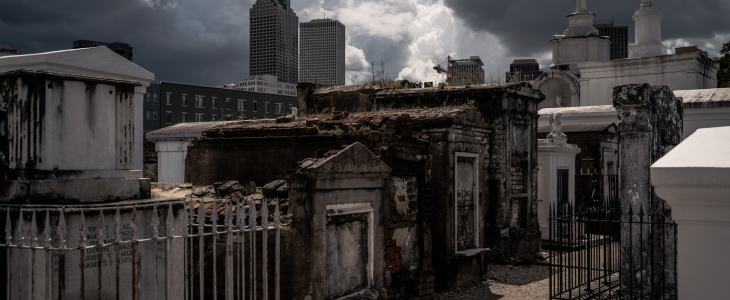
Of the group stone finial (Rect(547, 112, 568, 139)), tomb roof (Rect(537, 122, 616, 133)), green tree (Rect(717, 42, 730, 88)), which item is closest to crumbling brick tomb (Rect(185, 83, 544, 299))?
stone finial (Rect(547, 112, 568, 139))

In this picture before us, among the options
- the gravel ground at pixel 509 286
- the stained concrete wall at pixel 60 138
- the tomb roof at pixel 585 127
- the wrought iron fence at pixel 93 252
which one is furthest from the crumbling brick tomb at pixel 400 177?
the tomb roof at pixel 585 127

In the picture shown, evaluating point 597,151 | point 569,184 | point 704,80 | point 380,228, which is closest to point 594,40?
point 704,80

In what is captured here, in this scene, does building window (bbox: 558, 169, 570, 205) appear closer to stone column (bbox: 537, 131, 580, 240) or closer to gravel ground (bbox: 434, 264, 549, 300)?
stone column (bbox: 537, 131, 580, 240)

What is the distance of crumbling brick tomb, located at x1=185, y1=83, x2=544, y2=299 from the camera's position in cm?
637

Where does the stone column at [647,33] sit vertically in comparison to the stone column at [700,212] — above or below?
above

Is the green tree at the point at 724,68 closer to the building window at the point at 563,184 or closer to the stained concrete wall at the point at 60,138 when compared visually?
the building window at the point at 563,184

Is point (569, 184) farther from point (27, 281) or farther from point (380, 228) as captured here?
point (27, 281)

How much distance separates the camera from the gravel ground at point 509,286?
A: 934cm

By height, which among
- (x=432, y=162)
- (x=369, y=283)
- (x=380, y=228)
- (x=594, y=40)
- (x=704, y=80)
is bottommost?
(x=369, y=283)

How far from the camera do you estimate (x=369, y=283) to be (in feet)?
23.8

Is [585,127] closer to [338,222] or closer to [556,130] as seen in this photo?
[556,130]

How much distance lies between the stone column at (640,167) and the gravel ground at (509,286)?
2786 millimetres

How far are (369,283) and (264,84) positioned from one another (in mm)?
80258

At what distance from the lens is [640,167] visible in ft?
21.5
